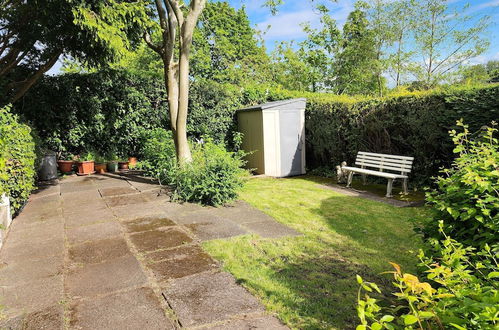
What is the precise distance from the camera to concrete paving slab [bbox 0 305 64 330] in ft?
7.95

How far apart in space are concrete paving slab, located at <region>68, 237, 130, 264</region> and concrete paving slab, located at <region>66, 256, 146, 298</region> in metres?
0.16

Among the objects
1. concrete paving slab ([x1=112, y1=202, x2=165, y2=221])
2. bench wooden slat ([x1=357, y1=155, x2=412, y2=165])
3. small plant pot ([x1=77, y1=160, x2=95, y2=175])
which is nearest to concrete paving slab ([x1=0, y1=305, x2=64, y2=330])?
concrete paving slab ([x1=112, y1=202, x2=165, y2=221])

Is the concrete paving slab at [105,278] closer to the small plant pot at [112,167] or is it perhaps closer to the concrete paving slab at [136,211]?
the concrete paving slab at [136,211]

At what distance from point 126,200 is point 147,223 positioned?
1.68 metres

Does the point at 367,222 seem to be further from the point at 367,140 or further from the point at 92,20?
the point at 92,20

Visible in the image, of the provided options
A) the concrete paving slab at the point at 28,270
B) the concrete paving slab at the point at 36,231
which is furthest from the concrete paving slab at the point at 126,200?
the concrete paving slab at the point at 28,270

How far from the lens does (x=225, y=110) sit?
1163cm

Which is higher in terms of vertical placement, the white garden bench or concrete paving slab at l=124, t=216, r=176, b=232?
the white garden bench

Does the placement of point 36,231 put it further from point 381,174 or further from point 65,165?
point 381,174

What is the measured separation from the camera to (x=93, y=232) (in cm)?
458

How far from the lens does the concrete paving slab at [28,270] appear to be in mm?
3201

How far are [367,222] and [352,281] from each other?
227 cm

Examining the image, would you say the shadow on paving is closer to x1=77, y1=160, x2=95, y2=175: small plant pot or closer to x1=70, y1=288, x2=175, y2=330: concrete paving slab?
x1=70, y1=288, x2=175, y2=330: concrete paving slab

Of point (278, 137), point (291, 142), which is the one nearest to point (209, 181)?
point (278, 137)
